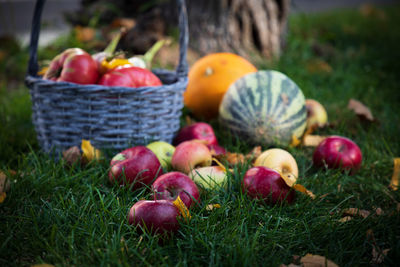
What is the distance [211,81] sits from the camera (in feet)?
9.75

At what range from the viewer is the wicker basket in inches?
81.8

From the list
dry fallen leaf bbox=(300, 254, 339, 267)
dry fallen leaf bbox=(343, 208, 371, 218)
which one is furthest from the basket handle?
dry fallen leaf bbox=(300, 254, 339, 267)

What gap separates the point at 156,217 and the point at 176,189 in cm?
24

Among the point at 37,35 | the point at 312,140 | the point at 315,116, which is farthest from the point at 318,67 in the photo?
the point at 37,35

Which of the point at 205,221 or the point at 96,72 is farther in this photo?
the point at 96,72

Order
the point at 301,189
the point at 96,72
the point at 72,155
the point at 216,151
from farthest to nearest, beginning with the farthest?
the point at 96,72
the point at 216,151
the point at 72,155
the point at 301,189

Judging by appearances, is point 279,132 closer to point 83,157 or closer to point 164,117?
point 164,117

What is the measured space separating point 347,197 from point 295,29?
15.1ft

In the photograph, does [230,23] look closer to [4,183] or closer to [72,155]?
[72,155]

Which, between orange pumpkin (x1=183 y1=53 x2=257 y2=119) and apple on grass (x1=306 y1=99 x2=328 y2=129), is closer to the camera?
apple on grass (x1=306 y1=99 x2=328 y2=129)

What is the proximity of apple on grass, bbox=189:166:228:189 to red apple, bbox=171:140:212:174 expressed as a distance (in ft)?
0.28

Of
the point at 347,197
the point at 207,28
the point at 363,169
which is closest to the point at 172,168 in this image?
the point at 347,197

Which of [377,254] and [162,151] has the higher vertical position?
[162,151]

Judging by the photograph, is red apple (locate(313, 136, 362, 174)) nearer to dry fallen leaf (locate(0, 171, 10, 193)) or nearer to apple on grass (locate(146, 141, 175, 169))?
apple on grass (locate(146, 141, 175, 169))
